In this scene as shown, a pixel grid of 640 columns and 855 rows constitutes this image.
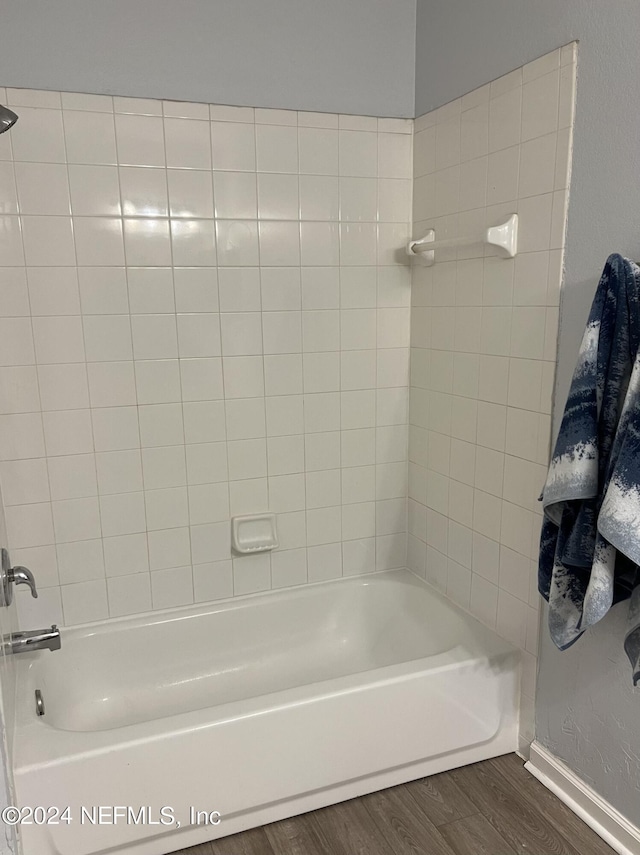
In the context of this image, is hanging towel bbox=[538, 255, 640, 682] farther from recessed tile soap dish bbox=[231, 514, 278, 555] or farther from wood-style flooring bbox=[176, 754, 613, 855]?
recessed tile soap dish bbox=[231, 514, 278, 555]

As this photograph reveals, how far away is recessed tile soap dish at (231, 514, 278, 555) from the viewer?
233 cm

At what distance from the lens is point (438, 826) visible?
5.84 ft

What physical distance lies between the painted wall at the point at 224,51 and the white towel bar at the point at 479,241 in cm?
47

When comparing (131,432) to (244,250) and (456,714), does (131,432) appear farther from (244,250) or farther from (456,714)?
(456,714)

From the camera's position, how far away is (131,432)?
217 cm

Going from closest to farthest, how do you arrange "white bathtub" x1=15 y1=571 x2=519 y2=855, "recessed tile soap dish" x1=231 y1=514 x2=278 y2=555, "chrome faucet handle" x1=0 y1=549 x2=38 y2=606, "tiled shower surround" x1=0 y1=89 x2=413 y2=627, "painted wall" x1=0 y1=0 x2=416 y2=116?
"chrome faucet handle" x1=0 y1=549 x2=38 y2=606, "white bathtub" x1=15 y1=571 x2=519 y2=855, "painted wall" x1=0 y1=0 x2=416 y2=116, "tiled shower surround" x1=0 y1=89 x2=413 y2=627, "recessed tile soap dish" x1=231 y1=514 x2=278 y2=555

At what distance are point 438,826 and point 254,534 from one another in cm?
107

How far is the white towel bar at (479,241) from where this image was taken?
6.11 feet

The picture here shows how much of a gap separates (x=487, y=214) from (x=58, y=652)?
189 centimetres

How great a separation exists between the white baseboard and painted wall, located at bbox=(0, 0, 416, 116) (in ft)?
6.99

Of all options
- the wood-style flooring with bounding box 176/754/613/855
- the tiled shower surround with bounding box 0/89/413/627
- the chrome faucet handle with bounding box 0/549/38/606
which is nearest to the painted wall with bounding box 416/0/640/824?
the wood-style flooring with bounding box 176/754/613/855

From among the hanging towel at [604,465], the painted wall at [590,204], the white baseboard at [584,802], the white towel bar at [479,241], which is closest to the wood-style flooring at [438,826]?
the white baseboard at [584,802]

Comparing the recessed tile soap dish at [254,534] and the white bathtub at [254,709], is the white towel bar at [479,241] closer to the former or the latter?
the recessed tile soap dish at [254,534]

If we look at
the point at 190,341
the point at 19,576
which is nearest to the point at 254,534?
the point at 190,341
